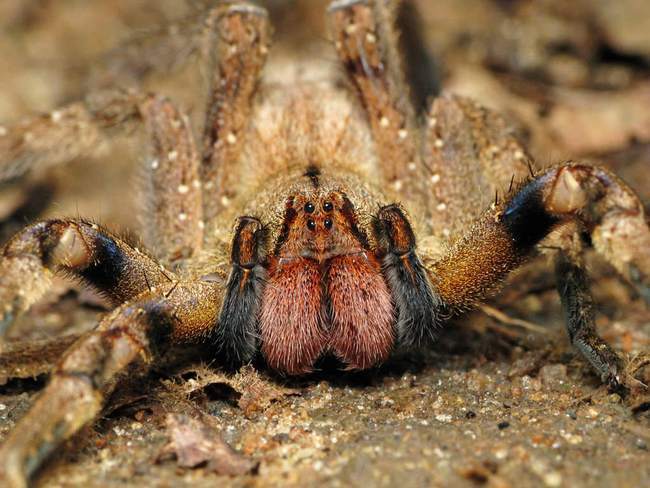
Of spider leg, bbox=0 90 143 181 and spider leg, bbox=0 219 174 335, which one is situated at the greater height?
spider leg, bbox=0 90 143 181

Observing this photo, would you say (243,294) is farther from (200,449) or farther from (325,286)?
(200,449)

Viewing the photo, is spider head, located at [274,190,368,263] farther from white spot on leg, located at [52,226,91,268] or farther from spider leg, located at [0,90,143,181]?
spider leg, located at [0,90,143,181]

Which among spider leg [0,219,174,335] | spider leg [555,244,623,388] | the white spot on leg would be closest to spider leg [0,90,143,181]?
spider leg [0,219,174,335]

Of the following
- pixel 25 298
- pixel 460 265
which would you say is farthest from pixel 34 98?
pixel 460 265

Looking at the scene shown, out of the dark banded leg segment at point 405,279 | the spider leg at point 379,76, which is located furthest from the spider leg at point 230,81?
the dark banded leg segment at point 405,279

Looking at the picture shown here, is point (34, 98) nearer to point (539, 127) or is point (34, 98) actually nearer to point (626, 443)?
point (539, 127)

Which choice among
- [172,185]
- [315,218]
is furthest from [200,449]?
[172,185]

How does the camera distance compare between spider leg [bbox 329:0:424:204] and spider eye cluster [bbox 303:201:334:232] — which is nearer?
spider eye cluster [bbox 303:201:334:232]
